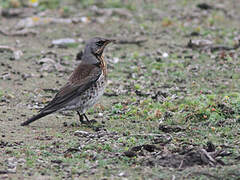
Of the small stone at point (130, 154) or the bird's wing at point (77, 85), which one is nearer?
the small stone at point (130, 154)

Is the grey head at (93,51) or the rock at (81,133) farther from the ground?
the grey head at (93,51)

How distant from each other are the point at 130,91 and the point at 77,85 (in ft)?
7.15

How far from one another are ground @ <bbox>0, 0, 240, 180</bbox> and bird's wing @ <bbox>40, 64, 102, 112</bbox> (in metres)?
0.40

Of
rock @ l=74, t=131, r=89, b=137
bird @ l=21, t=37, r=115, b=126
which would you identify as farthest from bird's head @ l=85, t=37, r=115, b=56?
rock @ l=74, t=131, r=89, b=137

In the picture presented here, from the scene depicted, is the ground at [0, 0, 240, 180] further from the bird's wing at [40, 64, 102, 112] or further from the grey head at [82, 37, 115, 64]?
the grey head at [82, 37, 115, 64]

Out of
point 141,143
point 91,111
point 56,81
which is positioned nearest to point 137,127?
point 141,143

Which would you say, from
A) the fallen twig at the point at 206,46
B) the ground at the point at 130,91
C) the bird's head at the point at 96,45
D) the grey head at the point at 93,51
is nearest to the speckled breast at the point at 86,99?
the ground at the point at 130,91

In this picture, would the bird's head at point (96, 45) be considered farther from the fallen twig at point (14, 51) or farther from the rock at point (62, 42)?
the rock at point (62, 42)

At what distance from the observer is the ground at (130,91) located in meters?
6.30

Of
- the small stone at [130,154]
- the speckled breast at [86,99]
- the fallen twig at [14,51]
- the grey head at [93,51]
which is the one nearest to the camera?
the small stone at [130,154]

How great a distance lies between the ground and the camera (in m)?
6.30

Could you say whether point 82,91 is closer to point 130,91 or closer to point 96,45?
point 96,45

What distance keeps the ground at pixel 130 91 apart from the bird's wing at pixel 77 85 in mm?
396

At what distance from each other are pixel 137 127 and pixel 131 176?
2.28 meters
